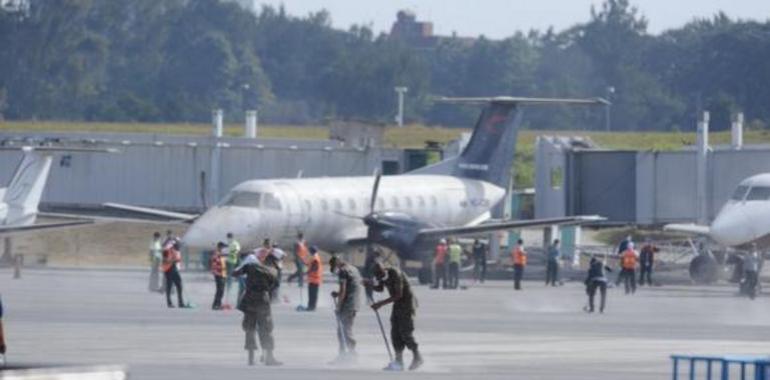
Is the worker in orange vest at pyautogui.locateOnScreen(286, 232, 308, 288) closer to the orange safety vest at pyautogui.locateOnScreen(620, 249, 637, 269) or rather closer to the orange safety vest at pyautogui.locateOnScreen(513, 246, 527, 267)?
the orange safety vest at pyautogui.locateOnScreen(513, 246, 527, 267)

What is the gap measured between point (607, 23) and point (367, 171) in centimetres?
8102

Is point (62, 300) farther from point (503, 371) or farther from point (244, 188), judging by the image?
point (503, 371)

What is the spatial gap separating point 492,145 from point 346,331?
30720mm

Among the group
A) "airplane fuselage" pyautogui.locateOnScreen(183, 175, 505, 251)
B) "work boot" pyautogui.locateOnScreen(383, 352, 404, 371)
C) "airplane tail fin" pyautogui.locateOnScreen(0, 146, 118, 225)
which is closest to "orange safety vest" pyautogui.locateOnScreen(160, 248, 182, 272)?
"airplane fuselage" pyautogui.locateOnScreen(183, 175, 505, 251)

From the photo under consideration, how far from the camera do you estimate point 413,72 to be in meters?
122

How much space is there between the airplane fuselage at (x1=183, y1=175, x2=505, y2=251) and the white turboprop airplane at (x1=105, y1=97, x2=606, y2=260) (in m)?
0.02

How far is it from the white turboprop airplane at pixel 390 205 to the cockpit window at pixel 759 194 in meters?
3.67

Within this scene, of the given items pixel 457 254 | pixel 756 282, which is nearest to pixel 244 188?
pixel 457 254

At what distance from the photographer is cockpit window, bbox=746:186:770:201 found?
151 ft

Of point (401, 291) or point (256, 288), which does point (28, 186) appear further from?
point (401, 291)

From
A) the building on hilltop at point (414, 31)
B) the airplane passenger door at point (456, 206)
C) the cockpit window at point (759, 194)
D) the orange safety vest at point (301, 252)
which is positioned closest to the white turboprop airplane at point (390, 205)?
the airplane passenger door at point (456, 206)

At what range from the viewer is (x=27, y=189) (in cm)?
4984

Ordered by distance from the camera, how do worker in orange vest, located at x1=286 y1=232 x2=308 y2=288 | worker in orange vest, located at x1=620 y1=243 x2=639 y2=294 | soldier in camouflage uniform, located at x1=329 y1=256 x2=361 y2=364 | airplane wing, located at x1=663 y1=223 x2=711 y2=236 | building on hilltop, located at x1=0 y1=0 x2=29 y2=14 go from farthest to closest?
building on hilltop, located at x1=0 y1=0 x2=29 y2=14
airplane wing, located at x1=663 y1=223 x2=711 y2=236
worker in orange vest, located at x1=620 y1=243 x2=639 y2=294
worker in orange vest, located at x1=286 y1=232 x2=308 y2=288
soldier in camouflage uniform, located at x1=329 y1=256 x2=361 y2=364

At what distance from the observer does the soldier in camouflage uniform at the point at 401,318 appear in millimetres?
23344
